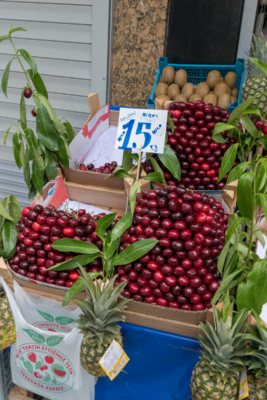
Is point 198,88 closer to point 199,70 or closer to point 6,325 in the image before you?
point 199,70

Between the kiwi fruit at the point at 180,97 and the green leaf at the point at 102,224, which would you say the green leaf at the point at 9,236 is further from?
the kiwi fruit at the point at 180,97

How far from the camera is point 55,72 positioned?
3.15 m

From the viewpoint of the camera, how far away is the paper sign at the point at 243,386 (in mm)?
1104

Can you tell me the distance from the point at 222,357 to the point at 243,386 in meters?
0.13

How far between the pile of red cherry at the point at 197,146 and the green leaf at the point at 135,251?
64 cm

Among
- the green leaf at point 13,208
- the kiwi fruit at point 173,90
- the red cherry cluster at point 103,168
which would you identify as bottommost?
the green leaf at point 13,208

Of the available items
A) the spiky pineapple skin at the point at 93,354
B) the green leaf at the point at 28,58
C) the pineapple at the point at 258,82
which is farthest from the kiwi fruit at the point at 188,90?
the spiky pineapple skin at the point at 93,354

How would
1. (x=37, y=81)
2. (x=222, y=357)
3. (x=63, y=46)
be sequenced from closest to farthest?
(x=222, y=357) < (x=37, y=81) < (x=63, y=46)

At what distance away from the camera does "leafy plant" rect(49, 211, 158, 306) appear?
1285 millimetres

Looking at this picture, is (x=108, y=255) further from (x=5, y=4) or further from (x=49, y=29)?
(x=5, y=4)

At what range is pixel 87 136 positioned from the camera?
2.33 m

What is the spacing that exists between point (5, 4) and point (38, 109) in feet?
6.84

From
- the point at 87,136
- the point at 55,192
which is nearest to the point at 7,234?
the point at 55,192

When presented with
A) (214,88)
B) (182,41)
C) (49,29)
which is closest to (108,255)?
(214,88)
